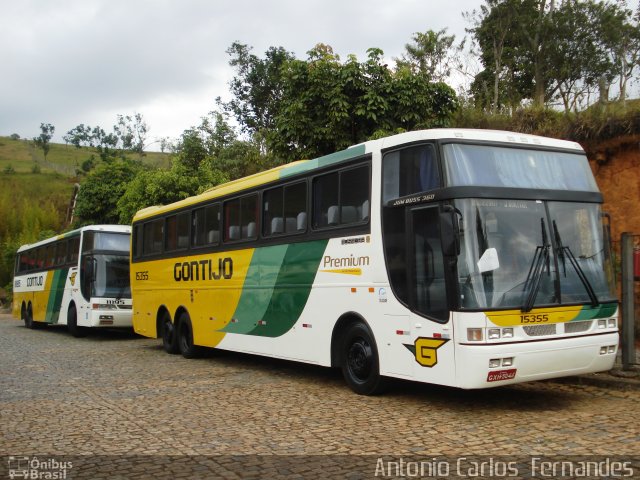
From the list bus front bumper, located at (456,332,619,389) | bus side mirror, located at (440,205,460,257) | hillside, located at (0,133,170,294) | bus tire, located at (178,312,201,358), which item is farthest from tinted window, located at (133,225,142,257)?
hillside, located at (0,133,170,294)

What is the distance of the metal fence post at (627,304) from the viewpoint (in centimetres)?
991

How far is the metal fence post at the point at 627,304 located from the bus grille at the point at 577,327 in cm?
196

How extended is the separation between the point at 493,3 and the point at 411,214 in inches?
1175

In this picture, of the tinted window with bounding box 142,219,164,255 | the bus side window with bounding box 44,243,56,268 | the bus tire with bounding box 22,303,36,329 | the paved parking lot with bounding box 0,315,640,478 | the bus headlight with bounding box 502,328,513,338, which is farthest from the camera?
the bus tire with bounding box 22,303,36,329

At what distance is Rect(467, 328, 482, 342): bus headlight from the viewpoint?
25.0ft

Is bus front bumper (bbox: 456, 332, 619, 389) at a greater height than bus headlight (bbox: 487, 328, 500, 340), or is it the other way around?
bus headlight (bbox: 487, 328, 500, 340)

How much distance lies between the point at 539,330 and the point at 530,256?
0.82 m

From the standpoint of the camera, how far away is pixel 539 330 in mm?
7906

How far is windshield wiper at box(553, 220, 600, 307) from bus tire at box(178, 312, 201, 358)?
870cm

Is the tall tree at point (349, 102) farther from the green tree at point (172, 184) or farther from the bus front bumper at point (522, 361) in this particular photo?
the green tree at point (172, 184)

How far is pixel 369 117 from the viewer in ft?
54.7

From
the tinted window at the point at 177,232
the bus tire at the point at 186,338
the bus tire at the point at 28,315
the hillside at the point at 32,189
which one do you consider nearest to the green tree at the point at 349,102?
the tinted window at the point at 177,232

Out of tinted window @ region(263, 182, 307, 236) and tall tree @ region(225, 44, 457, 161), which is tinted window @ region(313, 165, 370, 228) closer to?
tinted window @ region(263, 182, 307, 236)

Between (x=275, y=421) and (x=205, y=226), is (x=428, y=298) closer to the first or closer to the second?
(x=275, y=421)
